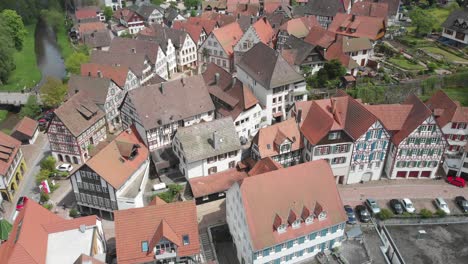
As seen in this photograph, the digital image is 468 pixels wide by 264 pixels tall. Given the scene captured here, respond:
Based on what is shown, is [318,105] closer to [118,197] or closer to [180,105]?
[180,105]

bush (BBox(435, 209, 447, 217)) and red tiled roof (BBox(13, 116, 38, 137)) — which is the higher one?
red tiled roof (BBox(13, 116, 38, 137))

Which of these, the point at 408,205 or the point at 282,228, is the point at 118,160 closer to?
the point at 282,228

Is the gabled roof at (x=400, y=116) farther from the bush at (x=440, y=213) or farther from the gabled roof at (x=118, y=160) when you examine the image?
the gabled roof at (x=118, y=160)

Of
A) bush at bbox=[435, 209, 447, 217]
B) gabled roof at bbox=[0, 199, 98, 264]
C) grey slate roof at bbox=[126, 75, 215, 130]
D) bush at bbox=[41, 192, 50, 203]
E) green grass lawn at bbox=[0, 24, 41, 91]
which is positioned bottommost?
bush at bbox=[41, 192, 50, 203]

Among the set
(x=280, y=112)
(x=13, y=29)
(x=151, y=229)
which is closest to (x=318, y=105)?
(x=280, y=112)

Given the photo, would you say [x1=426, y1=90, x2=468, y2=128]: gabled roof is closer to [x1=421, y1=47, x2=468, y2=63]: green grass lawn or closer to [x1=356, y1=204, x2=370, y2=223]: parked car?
[x1=356, y1=204, x2=370, y2=223]: parked car

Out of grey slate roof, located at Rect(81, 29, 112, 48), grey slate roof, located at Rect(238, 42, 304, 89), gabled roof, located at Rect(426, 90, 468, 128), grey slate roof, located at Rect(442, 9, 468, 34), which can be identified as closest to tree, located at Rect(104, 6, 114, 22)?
grey slate roof, located at Rect(81, 29, 112, 48)

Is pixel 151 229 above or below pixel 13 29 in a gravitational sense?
below

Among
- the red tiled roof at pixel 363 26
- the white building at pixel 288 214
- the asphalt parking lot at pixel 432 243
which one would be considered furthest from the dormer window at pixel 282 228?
the red tiled roof at pixel 363 26
